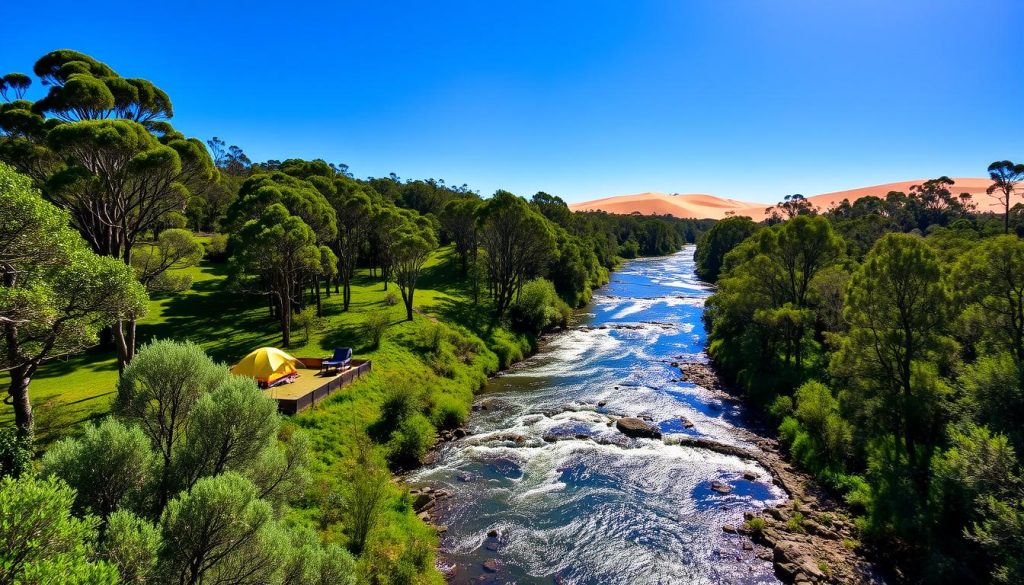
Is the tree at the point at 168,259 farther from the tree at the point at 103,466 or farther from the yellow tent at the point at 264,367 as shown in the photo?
the tree at the point at 103,466

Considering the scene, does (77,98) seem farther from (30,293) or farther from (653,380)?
(653,380)

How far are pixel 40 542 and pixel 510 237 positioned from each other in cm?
3983

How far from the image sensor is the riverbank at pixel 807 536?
14.6 metres

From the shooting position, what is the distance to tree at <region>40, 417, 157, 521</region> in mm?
8711

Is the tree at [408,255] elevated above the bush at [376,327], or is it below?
above

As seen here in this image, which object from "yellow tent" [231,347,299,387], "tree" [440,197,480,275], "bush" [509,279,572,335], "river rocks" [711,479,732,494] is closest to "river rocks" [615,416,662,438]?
"river rocks" [711,479,732,494]

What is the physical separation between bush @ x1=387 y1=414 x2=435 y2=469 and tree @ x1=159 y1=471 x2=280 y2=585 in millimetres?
12772

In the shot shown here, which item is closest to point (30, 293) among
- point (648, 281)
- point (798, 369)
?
point (798, 369)

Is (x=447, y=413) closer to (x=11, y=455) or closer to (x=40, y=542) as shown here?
(x=11, y=455)

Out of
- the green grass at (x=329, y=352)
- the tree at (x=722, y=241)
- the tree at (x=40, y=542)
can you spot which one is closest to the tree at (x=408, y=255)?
the green grass at (x=329, y=352)

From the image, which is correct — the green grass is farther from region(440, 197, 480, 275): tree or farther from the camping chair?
region(440, 197, 480, 275): tree

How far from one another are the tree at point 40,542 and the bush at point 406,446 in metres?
15.7

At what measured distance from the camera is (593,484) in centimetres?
2011

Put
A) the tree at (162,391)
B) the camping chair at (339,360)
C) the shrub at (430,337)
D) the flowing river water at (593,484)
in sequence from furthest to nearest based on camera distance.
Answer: the shrub at (430,337), the camping chair at (339,360), the flowing river water at (593,484), the tree at (162,391)
